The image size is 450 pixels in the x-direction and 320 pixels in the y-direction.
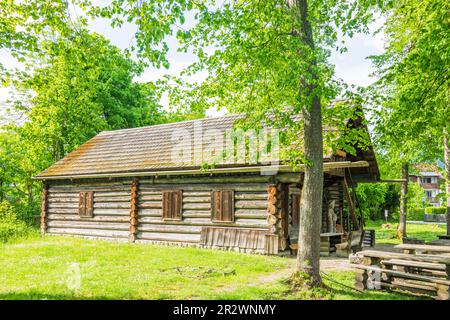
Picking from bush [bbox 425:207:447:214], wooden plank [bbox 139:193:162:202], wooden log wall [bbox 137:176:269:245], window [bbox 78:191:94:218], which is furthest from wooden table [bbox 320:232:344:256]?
bush [bbox 425:207:447:214]

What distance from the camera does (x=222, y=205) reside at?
47.2ft

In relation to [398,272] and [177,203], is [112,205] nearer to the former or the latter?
[177,203]

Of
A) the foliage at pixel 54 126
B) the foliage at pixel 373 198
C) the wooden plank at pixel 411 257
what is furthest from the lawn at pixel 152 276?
the foliage at pixel 373 198

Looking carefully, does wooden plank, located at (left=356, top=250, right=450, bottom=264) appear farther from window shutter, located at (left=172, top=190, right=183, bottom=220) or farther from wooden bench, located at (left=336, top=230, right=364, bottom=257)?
window shutter, located at (left=172, top=190, right=183, bottom=220)

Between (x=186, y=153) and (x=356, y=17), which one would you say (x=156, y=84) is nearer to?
(x=356, y=17)

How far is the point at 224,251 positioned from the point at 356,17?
8501mm

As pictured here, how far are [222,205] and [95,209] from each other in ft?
24.3

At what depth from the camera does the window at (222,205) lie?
14.2 m

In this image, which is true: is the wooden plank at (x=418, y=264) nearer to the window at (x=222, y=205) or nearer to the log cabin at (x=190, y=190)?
the log cabin at (x=190, y=190)

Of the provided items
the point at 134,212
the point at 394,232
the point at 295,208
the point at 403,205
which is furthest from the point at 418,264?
the point at 394,232

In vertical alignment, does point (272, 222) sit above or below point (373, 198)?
below

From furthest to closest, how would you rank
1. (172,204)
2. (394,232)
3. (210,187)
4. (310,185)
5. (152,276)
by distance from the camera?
(394,232)
(172,204)
(210,187)
(152,276)
(310,185)

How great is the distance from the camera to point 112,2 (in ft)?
23.3
